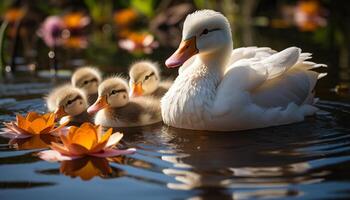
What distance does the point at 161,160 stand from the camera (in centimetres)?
433

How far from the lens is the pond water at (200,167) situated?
3713 millimetres

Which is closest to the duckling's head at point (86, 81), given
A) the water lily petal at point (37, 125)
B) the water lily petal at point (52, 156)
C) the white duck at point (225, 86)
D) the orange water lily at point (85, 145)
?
the white duck at point (225, 86)

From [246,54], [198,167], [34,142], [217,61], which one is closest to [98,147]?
[198,167]

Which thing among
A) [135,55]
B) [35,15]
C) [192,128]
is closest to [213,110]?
[192,128]

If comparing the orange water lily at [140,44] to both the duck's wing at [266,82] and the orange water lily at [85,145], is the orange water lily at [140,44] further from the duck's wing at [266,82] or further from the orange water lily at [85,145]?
the orange water lily at [85,145]

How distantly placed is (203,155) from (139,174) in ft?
1.99

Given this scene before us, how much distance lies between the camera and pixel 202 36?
536 centimetres

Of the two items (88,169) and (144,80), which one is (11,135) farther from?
(144,80)

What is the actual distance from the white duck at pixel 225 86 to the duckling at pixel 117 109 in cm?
22

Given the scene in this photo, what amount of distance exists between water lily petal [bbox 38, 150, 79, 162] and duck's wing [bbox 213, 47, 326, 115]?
1320 millimetres

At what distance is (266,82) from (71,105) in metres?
1.70

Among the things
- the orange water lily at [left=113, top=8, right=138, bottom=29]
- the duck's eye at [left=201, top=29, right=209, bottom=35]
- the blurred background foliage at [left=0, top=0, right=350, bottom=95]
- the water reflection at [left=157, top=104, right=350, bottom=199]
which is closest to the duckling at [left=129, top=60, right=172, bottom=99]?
the water reflection at [left=157, top=104, right=350, bottom=199]

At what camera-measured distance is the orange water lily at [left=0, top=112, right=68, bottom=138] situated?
4949 millimetres

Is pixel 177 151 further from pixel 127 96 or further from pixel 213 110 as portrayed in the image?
pixel 127 96
